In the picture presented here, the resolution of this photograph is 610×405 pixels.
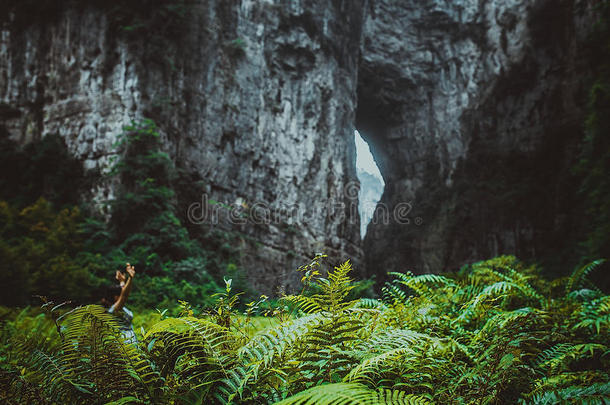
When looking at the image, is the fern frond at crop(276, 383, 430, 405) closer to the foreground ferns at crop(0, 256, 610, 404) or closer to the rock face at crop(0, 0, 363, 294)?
the foreground ferns at crop(0, 256, 610, 404)

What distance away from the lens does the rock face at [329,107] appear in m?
12.2

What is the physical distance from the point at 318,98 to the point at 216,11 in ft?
18.3

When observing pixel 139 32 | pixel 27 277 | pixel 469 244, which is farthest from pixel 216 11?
pixel 469 244

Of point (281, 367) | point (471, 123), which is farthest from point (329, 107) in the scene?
point (281, 367)

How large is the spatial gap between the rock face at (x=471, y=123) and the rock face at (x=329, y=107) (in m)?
0.08

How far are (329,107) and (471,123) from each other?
7.87m

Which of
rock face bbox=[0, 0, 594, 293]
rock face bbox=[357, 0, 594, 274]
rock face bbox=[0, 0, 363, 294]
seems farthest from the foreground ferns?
rock face bbox=[357, 0, 594, 274]

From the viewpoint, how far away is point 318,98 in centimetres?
1783

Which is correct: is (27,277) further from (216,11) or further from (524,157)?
(524,157)

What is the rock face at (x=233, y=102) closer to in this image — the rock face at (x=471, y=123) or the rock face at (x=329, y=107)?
the rock face at (x=329, y=107)

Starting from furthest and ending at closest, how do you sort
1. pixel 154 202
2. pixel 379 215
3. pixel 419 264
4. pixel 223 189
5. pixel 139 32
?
pixel 379 215
pixel 419 264
pixel 223 189
pixel 139 32
pixel 154 202

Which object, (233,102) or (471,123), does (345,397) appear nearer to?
(233,102)

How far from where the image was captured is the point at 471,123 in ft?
67.3

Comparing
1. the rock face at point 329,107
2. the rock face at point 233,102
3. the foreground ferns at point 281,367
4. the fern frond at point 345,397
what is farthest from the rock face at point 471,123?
Result: the fern frond at point 345,397
